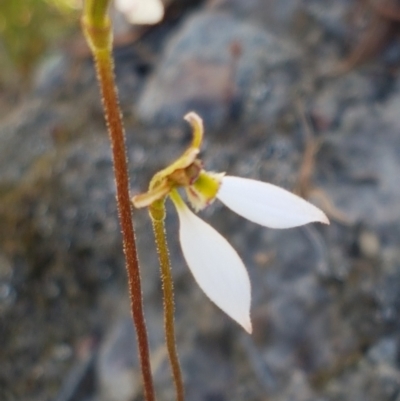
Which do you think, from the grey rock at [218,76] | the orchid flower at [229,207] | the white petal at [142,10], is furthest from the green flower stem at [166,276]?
the white petal at [142,10]

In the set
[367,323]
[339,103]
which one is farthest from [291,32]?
[367,323]

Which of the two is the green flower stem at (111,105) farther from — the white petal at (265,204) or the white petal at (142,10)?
the white petal at (142,10)

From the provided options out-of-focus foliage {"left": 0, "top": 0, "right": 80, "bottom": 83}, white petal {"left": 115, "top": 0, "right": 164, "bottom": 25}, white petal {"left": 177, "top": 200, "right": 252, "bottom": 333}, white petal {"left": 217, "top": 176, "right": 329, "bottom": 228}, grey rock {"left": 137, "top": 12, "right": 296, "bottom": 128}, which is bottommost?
white petal {"left": 177, "top": 200, "right": 252, "bottom": 333}

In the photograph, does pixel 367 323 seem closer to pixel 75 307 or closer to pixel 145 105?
pixel 75 307

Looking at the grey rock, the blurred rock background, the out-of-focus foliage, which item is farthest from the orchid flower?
the out-of-focus foliage

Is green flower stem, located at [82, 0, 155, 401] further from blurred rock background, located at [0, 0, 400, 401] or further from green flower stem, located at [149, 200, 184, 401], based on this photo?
blurred rock background, located at [0, 0, 400, 401]

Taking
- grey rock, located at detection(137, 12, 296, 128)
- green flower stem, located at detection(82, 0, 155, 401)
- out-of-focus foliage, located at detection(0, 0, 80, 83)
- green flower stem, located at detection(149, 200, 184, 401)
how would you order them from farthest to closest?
out-of-focus foliage, located at detection(0, 0, 80, 83)
grey rock, located at detection(137, 12, 296, 128)
green flower stem, located at detection(149, 200, 184, 401)
green flower stem, located at detection(82, 0, 155, 401)

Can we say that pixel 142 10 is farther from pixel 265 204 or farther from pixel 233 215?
pixel 265 204
